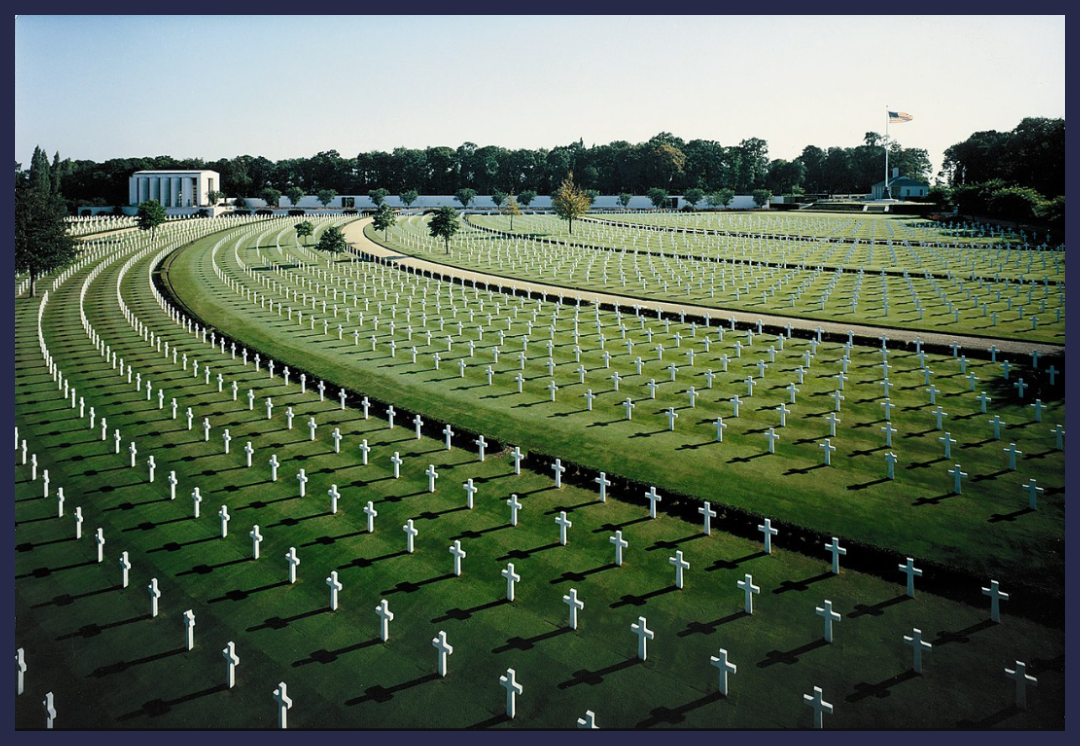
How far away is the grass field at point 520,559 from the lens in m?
9.84

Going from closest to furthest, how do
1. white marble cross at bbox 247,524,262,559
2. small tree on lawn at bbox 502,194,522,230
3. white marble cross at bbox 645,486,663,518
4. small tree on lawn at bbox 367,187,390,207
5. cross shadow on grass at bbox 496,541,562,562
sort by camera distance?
cross shadow on grass at bbox 496,541,562,562 < white marble cross at bbox 247,524,262,559 < white marble cross at bbox 645,486,663,518 < small tree on lawn at bbox 502,194,522,230 < small tree on lawn at bbox 367,187,390,207

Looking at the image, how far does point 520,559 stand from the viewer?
13.5m

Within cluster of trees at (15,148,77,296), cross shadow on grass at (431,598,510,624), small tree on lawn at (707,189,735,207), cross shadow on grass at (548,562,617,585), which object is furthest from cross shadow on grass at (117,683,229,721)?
small tree on lawn at (707,189,735,207)

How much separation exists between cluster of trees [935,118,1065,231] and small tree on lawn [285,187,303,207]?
10984 cm

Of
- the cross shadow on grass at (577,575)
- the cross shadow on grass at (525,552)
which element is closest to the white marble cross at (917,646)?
the cross shadow on grass at (577,575)

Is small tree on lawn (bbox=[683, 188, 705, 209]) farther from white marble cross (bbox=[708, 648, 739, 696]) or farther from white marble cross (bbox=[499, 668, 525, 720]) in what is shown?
white marble cross (bbox=[499, 668, 525, 720])

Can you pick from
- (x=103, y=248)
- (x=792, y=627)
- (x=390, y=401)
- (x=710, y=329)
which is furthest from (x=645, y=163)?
(x=792, y=627)

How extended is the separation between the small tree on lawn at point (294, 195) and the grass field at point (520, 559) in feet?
430

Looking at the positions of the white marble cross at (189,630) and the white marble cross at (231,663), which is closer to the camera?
the white marble cross at (231,663)

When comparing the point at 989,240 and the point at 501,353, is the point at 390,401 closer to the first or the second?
the point at 501,353

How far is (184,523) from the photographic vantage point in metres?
15.2

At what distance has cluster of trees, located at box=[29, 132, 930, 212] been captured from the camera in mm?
144250

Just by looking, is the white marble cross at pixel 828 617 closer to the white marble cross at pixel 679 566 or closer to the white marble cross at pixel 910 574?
the white marble cross at pixel 910 574

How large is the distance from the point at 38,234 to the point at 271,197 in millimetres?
111399
